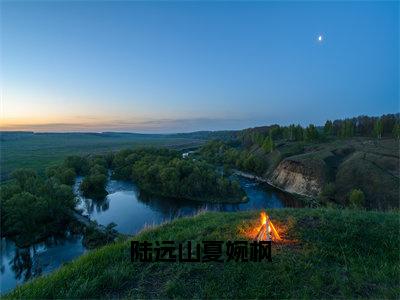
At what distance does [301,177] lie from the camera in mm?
79062

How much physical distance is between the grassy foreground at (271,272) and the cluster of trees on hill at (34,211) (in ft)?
128

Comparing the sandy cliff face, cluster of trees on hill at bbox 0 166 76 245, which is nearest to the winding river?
cluster of trees on hill at bbox 0 166 76 245

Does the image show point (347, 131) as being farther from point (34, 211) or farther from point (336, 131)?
point (34, 211)

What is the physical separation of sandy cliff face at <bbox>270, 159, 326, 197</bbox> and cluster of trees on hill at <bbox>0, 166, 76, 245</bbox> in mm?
56156

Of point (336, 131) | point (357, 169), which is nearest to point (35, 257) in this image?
point (357, 169)

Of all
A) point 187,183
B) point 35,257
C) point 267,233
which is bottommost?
point 35,257

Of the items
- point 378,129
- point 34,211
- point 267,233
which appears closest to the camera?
point 267,233

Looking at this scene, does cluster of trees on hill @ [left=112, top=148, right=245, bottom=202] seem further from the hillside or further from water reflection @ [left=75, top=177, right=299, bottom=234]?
the hillside

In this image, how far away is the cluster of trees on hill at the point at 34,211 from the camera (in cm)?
4075

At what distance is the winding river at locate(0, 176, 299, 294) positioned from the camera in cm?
3273

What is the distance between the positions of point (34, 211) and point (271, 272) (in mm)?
44142

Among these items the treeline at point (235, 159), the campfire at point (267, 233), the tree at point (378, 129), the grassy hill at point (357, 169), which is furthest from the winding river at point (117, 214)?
the tree at point (378, 129)

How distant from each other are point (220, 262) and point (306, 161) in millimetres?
79734

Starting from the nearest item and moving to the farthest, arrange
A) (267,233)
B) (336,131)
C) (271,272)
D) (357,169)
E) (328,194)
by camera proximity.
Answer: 1. (271,272)
2. (267,233)
3. (328,194)
4. (357,169)
5. (336,131)
